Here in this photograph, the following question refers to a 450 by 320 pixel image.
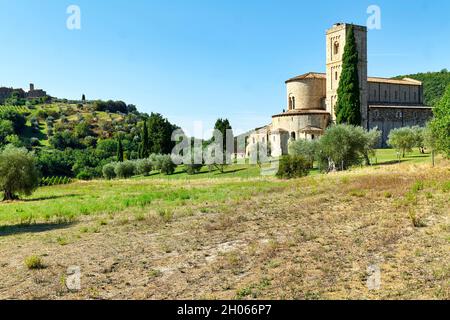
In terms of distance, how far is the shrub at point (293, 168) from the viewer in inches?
1866

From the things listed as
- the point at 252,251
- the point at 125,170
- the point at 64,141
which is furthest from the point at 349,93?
the point at 64,141

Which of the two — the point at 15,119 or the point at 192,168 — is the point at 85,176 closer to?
the point at 192,168

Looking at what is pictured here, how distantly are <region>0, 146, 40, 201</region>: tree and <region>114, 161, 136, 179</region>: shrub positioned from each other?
3904 centimetres

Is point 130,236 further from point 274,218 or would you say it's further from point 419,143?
point 419,143

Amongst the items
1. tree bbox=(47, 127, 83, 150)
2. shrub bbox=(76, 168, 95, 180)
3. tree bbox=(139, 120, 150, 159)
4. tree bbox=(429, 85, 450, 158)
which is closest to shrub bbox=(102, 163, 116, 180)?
tree bbox=(139, 120, 150, 159)

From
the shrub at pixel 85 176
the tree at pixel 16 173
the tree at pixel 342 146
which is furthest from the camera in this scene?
the shrub at pixel 85 176

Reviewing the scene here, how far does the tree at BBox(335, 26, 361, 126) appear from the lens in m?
69.3

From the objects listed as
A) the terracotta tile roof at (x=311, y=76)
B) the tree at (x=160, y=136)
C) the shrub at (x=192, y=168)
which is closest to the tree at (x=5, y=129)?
the tree at (x=160, y=136)

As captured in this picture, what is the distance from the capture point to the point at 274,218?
63.3 ft

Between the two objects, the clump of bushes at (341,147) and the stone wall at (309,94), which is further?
the stone wall at (309,94)

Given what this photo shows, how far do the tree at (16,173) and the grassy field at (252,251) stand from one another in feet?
71.8

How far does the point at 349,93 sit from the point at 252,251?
6176cm

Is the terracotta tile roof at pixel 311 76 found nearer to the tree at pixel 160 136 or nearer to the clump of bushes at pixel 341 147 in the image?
the tree at pixel 160 136
